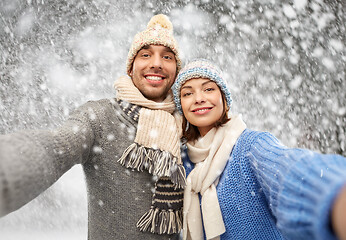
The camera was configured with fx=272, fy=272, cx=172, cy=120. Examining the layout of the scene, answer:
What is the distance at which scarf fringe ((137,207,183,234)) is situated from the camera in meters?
1.09

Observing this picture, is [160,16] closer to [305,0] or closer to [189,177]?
[189,177]

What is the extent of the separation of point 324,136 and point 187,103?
433 centimetres

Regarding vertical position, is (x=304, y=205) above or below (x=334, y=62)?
below

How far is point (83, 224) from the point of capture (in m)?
4.88

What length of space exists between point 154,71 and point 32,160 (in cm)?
83

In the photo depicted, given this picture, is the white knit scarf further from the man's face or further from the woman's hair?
the man's face

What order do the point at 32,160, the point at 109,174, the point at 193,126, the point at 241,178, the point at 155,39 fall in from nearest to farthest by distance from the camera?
the point at 32,160
the point at 241,178
the point at 109,174
the point at 193,126
the point at 155,39

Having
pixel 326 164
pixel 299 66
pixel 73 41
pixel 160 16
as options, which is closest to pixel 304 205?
pixel 326 164

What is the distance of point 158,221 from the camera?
1.10m

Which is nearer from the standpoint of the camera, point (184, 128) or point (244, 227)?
point (244, 227)

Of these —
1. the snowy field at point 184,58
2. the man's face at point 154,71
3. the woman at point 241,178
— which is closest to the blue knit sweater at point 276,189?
the woman at point 241,178

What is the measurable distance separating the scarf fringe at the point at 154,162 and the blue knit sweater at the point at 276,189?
0.39ft

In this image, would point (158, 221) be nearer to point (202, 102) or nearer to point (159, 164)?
point (159, 164)

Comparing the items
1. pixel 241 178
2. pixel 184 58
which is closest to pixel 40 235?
pixel 241 178
